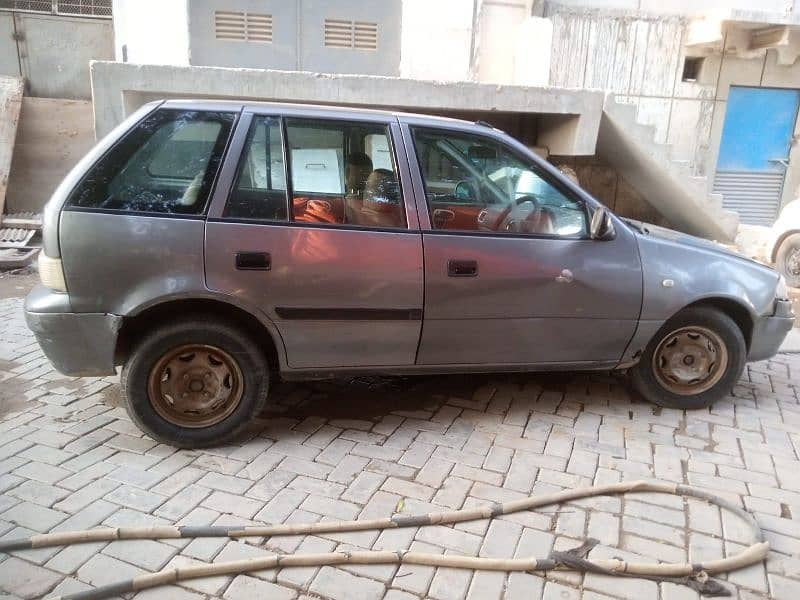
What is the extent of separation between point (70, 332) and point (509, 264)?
2.43 meters

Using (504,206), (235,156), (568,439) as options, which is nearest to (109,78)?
(235,156)

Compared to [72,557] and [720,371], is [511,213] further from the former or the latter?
[72,557]

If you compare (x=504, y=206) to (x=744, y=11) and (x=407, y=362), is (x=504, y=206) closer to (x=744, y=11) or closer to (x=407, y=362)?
(x=407, y=362)

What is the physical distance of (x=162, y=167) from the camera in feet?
10.7

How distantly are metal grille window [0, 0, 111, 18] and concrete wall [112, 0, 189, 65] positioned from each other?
141 centimetres

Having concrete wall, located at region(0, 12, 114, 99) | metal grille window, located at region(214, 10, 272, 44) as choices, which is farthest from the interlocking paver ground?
concrete wall, located at region(0, 12, 114, 99)

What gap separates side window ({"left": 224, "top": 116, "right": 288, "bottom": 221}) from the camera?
3.30 m

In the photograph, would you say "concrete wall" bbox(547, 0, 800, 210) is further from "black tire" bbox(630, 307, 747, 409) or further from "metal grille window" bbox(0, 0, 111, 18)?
"metal grille window" bbox(0, 0, 111, 18)

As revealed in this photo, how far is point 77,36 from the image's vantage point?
32.6 feet

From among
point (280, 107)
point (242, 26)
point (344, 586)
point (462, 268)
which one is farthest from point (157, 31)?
point (344, 586)

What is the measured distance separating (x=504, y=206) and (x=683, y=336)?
1549 millimetres

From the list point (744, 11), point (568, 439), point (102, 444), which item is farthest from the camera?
point (744, 11)

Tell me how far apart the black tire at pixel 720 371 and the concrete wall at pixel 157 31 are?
763 centimetres

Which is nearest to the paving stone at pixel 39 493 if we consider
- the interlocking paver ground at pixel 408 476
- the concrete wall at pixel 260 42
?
the interlocking paver ground at pixel 408 476
